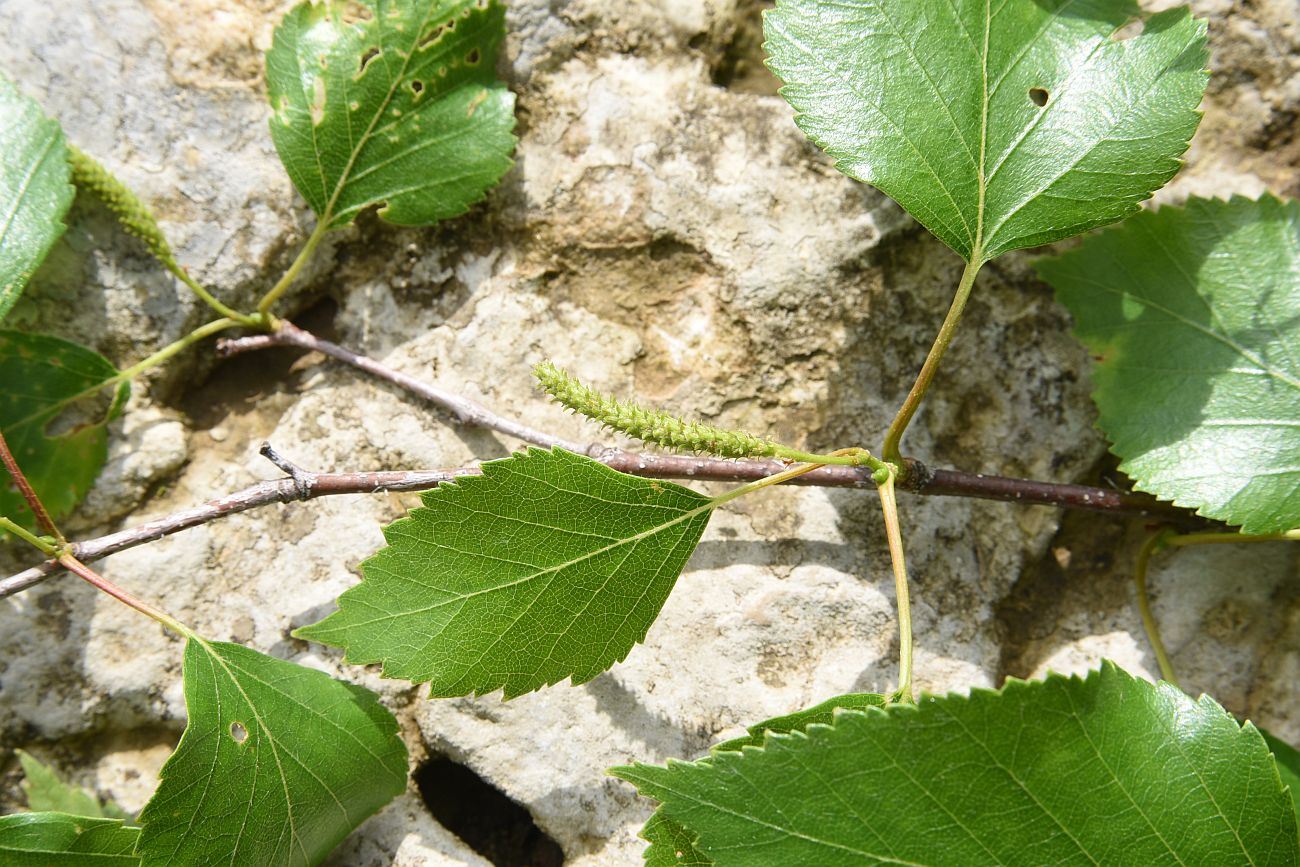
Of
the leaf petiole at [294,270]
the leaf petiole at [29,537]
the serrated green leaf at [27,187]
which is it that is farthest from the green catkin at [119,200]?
the leaf petiole at [29,537]

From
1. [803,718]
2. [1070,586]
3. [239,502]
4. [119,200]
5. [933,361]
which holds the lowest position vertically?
[1070,586]

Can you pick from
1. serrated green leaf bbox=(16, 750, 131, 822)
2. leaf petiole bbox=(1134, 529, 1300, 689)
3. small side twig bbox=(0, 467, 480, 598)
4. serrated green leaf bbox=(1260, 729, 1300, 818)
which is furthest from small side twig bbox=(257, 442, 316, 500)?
serrated green leaf bbox=(1260, 729, 1300, 818)

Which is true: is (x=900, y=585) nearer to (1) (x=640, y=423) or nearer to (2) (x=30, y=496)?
(1) (x=640, y=423)

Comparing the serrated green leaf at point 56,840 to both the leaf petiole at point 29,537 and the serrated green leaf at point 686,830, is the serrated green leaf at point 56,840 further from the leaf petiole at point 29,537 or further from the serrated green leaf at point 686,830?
the serrated green leaf at point 686,830

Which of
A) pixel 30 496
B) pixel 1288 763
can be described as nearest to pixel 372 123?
pixel 30 496

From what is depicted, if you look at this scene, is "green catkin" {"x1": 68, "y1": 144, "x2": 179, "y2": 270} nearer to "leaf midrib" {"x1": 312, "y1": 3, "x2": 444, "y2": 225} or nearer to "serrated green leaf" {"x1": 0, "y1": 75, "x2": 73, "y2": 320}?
"serrated green leaf" {"x1": 0, "y1": 75, "x2": 73, "y2": 320}

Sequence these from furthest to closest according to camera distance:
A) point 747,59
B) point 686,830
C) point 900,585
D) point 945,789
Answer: point 747,59 → point 900,585 → point 686,830 → point 945,789

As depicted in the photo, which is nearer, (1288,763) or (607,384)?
(1288,763)
